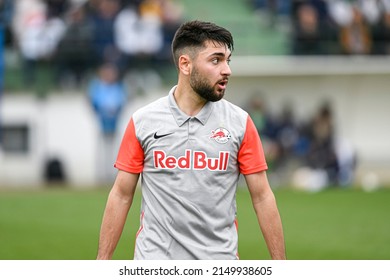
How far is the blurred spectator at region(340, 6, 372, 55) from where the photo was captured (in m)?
25.8

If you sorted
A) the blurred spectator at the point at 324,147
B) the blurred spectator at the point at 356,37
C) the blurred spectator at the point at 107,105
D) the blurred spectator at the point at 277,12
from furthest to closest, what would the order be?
the blurred spectator at the point at 277,12 < the blurred spectator at the point at 356,37 < the blurred spectator at the point at 324,147 < the blurred spectator at the point at 107,105

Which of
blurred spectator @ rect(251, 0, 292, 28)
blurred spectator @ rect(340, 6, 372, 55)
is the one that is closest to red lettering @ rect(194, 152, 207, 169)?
blurred spectator @ rect(340, 6, 372, 55)

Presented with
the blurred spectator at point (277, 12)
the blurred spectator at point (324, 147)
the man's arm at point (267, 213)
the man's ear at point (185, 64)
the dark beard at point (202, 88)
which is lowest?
the blurred spectator at point (324, 147)

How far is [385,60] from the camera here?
2628 cm

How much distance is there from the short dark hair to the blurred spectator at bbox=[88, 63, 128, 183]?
15494mm

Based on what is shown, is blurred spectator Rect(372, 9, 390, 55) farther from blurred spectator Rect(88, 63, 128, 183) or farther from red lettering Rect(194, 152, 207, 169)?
red lettering Rect(194, 152, 207, 169)

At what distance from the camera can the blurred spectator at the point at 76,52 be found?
23734 millimetres

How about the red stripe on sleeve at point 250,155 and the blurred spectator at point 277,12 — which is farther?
the blurred spectator at point 277,12

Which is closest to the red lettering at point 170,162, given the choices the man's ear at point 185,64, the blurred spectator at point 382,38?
the man's ear at point 185,64

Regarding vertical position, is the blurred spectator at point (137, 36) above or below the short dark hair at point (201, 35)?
above

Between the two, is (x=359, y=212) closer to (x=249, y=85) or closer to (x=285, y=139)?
(x=285, y=139)

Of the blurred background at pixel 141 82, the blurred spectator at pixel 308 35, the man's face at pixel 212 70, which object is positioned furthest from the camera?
the blurred spectator at pixel 308 35

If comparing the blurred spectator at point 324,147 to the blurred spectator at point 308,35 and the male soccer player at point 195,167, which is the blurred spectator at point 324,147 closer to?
the blurred spectator at point 308,35

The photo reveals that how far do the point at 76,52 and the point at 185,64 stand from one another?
700 inches
